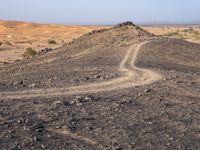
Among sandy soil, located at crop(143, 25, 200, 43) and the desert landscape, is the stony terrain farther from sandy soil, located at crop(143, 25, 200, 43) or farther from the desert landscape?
the desert landscape

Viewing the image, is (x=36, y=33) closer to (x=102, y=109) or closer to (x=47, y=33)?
(x=47, y=33)

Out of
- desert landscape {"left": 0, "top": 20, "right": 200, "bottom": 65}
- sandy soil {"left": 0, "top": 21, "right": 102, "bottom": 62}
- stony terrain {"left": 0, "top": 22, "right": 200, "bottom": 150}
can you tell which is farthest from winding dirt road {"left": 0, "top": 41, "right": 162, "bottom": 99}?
sandy soil {"left": 0, "top": 21, "right": 102, "bottom": 62}

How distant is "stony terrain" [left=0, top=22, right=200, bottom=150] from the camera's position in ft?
34.7

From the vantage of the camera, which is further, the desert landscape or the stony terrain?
the desert landscape

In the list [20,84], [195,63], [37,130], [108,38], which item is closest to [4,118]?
[37,130]

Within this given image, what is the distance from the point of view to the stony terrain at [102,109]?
10.6 m

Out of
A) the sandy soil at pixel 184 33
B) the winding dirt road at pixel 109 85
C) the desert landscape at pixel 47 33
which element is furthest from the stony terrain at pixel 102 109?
the desert landscape at pixel 47 33

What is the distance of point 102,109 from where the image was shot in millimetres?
12750

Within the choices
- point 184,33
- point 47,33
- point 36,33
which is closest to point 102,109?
point 184,33

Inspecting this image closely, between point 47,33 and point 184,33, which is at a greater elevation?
point 184,33

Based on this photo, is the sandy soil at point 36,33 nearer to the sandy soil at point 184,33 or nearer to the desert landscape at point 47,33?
the desert landscape at point 47,33

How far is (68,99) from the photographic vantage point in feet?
45.0

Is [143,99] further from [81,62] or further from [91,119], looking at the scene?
[81,62]

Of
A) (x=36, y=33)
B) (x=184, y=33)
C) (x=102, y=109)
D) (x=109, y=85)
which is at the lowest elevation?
(x=36, y=33)
